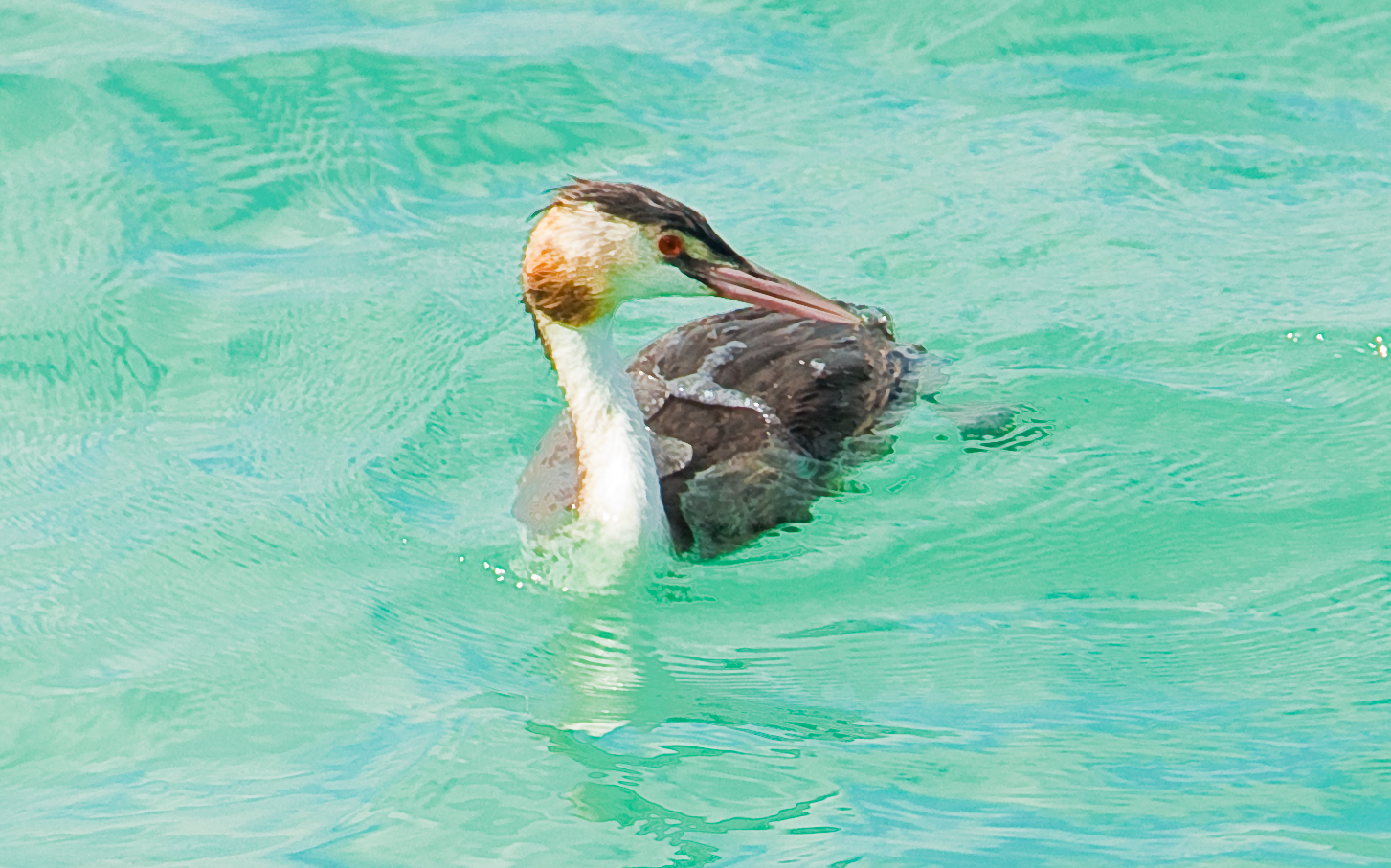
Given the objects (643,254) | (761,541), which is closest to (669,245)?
(643,254)

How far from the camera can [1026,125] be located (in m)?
8.55

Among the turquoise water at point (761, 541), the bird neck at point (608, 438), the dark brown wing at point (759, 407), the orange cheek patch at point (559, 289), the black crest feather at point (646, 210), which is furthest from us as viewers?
the dark brown wing at point (759, 407)

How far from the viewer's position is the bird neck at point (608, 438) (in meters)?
5.23

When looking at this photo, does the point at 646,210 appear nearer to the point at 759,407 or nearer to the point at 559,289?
the point at 559,289

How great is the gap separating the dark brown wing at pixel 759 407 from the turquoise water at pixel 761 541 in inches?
6.4

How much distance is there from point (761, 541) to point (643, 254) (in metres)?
1.09

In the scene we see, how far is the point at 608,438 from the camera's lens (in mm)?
5285

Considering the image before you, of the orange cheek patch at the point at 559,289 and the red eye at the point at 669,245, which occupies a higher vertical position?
the red eye at the point at 669,245

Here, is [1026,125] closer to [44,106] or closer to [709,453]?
[709,453]

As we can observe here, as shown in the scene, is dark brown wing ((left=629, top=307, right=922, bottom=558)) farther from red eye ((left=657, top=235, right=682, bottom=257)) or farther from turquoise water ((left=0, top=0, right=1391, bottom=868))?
red eye ((left=657, top=235, right=682, bottom=257))

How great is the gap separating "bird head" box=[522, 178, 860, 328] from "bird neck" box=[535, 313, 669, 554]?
0.23 m

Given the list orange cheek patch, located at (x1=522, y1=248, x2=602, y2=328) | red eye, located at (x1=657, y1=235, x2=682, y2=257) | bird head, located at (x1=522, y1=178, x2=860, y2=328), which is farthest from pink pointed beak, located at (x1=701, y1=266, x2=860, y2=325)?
orange cheek patch, located at (x1=522, y1=248, x2=602, y2=328)

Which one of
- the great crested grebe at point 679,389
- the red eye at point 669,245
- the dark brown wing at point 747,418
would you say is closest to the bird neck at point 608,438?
the great crested grebe at point 679,389

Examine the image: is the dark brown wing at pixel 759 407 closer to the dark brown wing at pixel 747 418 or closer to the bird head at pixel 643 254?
the dark brown wing at pixel 747 418
